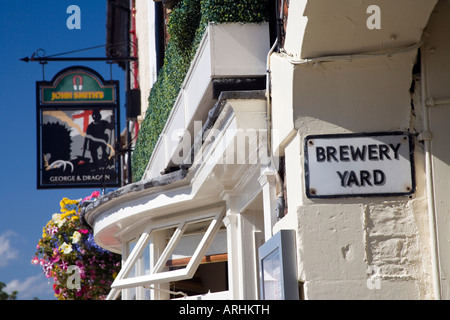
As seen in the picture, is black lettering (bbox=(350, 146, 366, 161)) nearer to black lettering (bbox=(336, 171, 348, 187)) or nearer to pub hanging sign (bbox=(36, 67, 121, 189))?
black lettering (bbox=(336, 171, 348, 187))

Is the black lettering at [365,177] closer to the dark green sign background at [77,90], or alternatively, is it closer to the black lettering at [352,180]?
the black lettering at [352,180]

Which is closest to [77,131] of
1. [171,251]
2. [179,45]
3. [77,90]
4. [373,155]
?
[77,90]

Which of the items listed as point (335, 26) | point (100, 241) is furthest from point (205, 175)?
point (100, 241)

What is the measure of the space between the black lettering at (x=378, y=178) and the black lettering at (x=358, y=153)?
9 centimetres

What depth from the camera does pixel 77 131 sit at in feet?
45.5

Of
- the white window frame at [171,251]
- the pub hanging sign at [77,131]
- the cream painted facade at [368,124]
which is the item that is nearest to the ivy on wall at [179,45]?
the pub hanging sign at [77,131]

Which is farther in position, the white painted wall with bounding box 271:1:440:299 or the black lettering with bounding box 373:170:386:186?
the black lettering with bounding box 373:170:386:186

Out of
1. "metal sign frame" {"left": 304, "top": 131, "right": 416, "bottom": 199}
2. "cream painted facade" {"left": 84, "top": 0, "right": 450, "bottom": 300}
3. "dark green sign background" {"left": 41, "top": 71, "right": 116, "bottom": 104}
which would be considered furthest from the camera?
"dark green sign background" {"left": 41, "top": 71, "right": 116, "bottom": 104}

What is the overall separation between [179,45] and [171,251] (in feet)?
6.95

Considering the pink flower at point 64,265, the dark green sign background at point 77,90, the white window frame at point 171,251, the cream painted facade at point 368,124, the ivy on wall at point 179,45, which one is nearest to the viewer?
the cream painted facade at point 368,124

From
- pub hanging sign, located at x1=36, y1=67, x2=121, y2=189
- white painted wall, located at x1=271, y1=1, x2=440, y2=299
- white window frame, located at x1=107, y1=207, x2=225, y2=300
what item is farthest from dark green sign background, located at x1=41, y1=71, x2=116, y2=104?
white painted wall, located at x1=271, y1=1, x2=440, y2=299

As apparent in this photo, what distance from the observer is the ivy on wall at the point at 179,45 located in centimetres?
701

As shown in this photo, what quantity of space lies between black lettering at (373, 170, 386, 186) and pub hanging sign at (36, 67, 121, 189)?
9830 mm

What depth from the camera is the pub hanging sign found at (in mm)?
13867
